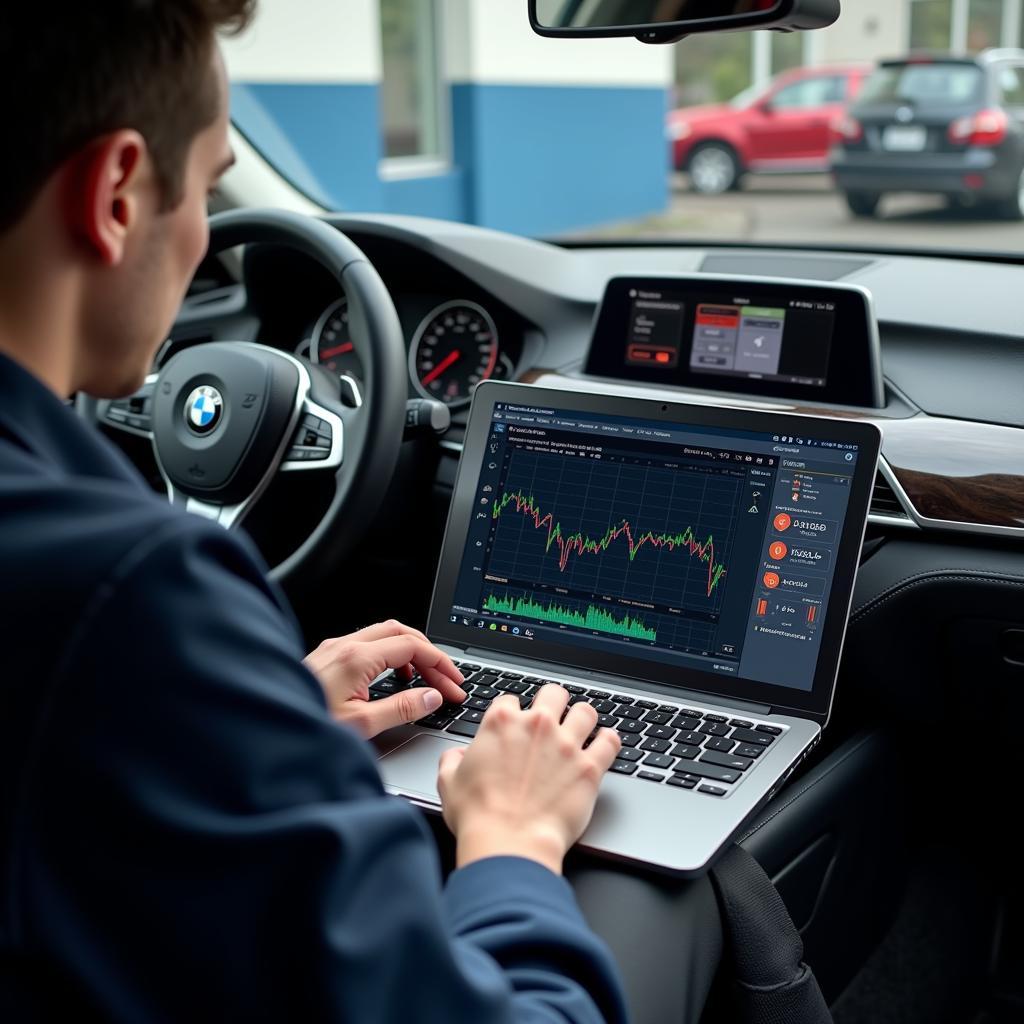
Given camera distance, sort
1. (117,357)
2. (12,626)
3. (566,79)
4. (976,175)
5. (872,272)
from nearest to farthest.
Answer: (12,626)
(117,357)
(872,272)
(976,175)
(566,79)

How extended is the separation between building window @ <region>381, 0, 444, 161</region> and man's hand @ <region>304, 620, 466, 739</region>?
8.76 metres

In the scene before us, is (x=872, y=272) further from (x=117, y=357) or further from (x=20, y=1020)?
(x=20, y=1020)

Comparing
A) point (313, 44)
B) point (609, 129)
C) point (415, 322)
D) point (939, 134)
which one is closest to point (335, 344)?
point (415, 322)

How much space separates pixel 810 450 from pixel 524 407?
37cm

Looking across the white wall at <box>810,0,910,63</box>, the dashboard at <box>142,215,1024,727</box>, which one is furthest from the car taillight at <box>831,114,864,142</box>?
the white wall at <box>810,0,910,63</box>

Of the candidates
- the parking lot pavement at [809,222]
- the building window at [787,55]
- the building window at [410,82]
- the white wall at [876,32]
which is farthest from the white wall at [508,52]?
the building window at [787,55]

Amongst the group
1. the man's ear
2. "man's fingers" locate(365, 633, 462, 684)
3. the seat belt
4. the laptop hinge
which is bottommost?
the seat belt

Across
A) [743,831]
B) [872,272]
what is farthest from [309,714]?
[872,272]

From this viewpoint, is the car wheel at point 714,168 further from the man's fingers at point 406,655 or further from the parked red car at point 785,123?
the man's fingers at point 406,655

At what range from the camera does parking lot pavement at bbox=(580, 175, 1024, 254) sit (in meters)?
2.55

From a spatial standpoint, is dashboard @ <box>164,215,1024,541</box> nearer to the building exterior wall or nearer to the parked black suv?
the parked black suv

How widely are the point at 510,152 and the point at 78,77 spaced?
394 inches

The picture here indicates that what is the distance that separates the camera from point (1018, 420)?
174 centimetres

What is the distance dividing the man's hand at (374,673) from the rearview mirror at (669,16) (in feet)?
2.26
